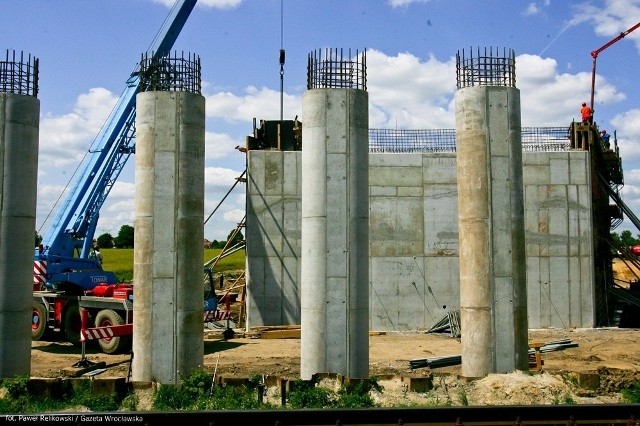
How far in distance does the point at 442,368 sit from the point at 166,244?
23.7 feet

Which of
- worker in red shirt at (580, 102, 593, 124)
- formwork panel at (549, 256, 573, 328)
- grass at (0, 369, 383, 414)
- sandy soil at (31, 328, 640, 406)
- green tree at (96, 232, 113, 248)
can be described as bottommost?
sandy soil at (31, 328, 640, 406)

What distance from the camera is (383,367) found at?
14391 mm

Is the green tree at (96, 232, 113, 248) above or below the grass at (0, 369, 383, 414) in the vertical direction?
above

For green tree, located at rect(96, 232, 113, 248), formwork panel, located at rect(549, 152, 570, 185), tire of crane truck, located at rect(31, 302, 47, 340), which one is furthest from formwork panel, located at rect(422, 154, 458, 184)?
green tree, located at rect(96, 232, 113, 248)

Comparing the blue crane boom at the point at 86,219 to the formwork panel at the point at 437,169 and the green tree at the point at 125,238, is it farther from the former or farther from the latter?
the green tree at the point at 125,238

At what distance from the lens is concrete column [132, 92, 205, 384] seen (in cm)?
1112

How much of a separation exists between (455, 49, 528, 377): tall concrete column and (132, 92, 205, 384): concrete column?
5.24 meters

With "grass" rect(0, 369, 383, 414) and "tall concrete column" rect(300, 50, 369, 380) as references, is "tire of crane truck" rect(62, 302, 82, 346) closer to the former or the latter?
"grass" rect(0, 369, 383, 414)

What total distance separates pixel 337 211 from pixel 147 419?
528 cm

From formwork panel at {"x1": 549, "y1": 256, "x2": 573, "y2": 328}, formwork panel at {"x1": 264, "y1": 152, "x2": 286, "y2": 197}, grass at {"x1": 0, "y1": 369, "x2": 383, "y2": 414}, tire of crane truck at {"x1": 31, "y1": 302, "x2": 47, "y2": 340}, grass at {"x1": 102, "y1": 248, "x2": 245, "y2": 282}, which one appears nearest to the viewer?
grass at {"x1": 0, "y1": 369, "x2": 383, "y2": 414}

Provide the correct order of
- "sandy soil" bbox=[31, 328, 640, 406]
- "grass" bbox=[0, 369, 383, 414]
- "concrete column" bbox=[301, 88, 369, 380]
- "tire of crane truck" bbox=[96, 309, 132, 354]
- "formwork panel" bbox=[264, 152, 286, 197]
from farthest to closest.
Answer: "formwork panel" bbox=[264, 152, 286, 197], "tire of crane truck" bbox=[96, 309, 132, 354], "concrete column" bbox=[301, 88, 369, 380], "sandy soil" bbox=[31, 328, 640, 406], "grass" bbox=[0, 369, 383, 414]

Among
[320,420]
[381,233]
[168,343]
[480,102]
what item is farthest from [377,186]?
[320,420]

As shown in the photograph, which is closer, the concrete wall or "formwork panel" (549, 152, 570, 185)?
the concrete wall

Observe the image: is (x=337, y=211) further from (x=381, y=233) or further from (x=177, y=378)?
(x=381, y=233)
